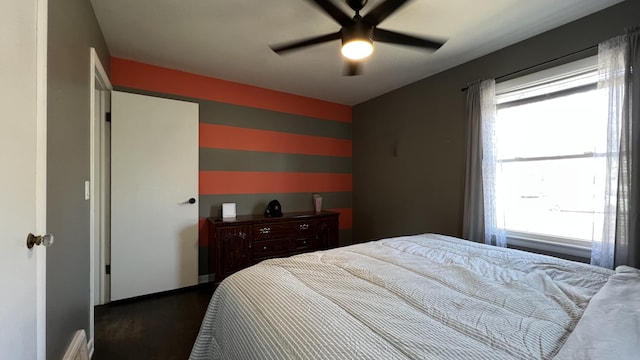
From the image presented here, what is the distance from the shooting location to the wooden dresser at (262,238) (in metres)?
2.95

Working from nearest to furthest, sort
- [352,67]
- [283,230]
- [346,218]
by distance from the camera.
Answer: [352,67] → [283,230] → [346,218]

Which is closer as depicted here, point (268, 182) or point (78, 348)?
point (78, 348)

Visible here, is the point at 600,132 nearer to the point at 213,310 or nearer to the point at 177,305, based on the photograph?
the point at 213,310

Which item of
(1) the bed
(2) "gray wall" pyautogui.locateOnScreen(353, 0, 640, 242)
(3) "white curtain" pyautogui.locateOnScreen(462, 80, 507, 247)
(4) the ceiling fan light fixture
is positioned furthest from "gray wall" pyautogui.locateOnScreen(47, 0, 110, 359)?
(2) "gray wall" pyautogui.locateOnScreen(353, 0, 640, 242)

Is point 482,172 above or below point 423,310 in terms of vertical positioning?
above

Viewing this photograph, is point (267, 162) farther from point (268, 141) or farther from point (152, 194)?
point (152, 194)

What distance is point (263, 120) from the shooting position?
3600mm

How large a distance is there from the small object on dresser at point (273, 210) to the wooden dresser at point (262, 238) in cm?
12

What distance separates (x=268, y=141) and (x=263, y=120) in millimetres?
280

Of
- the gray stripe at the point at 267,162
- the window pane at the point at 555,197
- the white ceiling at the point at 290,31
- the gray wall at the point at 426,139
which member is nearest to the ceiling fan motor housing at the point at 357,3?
the white ceiling at the point at 290,31

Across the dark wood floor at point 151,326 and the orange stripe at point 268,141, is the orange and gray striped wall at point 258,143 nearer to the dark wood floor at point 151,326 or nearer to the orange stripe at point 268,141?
the orange stripe at point 268,141

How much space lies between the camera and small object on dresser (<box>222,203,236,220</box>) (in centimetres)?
321
